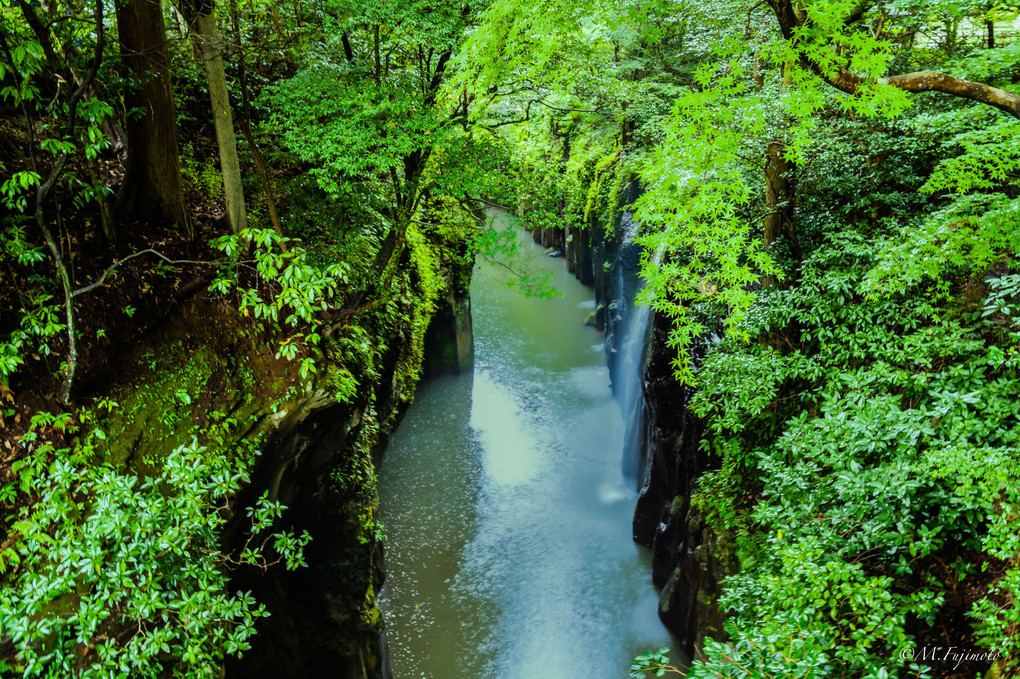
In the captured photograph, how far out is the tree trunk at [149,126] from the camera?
6.80 meters

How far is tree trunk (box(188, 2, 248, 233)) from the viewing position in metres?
7.01

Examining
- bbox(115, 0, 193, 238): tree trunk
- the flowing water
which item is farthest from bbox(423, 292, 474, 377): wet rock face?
bbox(115, 0, 193, 238): tree trunk

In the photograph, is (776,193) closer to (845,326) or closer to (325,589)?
(845,326)

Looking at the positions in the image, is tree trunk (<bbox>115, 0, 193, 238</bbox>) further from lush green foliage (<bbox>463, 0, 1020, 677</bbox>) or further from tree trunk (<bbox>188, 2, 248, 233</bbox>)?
lush green foliage (<bbox>463, 0, 1020, 677</bbox>)

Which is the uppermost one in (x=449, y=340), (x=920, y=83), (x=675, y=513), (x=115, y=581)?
(x=920, y=83)

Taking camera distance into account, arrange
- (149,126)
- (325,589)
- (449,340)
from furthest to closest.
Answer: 1. (449,340)
2. (325,589)
3. (149,126)

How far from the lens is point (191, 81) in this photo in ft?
32.0

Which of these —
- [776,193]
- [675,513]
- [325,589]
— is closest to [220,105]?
[325,589]

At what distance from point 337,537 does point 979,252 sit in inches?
362

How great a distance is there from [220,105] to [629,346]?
1415 cm

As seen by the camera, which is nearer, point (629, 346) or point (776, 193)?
point (776, 193)

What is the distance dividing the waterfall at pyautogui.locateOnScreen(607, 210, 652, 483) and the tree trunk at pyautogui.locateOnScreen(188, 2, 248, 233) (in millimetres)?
9798

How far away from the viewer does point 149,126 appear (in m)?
7.16

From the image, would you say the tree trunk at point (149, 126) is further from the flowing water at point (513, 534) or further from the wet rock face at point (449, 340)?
the wet rock face at point (449, 340)
